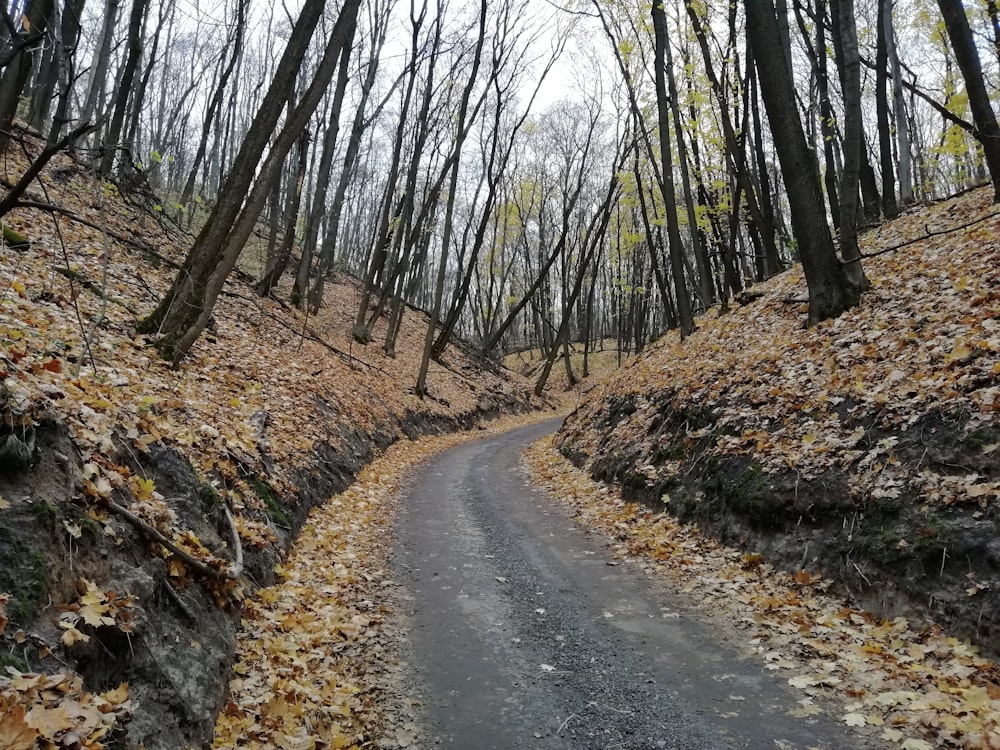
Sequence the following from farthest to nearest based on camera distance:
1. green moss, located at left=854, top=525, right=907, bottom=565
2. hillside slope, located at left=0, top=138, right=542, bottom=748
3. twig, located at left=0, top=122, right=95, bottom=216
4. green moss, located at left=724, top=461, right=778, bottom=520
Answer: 1. green moss, located at left=724, top=461, right=778, bottom=520
2. green moss, located at left=854, top=525, right=907, bottom=565
3. twig, located at left=0, top=122, right=95, bottom=216
4. hillside slope, located at left=0, top=138, right=542, bottom=748

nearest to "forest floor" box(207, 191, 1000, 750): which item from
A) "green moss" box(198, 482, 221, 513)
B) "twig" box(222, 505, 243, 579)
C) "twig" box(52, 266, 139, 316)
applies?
"twig" box(222, 505, 243, 579)

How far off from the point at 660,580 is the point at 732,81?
53.5ft

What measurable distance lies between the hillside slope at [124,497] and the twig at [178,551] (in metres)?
0.02

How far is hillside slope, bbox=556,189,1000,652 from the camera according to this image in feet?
16.0

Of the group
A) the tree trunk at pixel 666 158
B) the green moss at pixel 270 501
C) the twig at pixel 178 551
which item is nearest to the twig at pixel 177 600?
the twig at pixel 178 551

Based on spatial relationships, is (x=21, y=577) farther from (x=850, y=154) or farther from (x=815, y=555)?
(x=850, y=154)

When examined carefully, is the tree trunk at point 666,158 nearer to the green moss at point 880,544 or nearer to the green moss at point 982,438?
the green moss at point 982,438

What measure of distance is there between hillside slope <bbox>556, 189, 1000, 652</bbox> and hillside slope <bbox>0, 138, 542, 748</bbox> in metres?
5.47

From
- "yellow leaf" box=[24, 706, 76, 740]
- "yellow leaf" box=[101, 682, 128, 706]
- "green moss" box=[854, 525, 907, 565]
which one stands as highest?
"yellow leaf" box=[24, 706, 76, 740]

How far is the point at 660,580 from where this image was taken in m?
6.56

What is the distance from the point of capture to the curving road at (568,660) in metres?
3.89

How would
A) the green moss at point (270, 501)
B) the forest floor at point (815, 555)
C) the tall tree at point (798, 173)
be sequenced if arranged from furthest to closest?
the tall tree at point (798, 173) → the green moss at point (270, 501) → the forest floor at point (815, 555)

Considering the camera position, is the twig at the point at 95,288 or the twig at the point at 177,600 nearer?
the twig at the point at 177,600

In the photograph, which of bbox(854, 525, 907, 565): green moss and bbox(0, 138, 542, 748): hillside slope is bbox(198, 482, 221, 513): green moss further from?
bbox(854, 525, 907, 565): green moss
